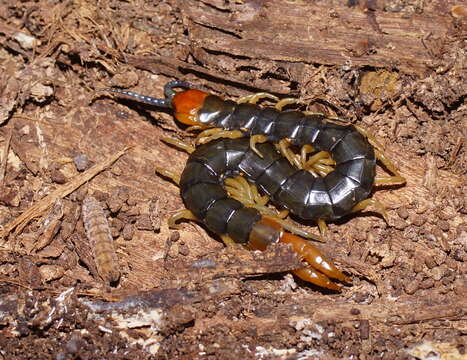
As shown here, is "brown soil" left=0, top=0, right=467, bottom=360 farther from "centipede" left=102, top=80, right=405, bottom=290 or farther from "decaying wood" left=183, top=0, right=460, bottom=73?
"centipede" left=102, top=80, right=405, bottom=290

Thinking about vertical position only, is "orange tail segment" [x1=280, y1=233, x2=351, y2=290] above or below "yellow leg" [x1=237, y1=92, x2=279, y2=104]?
below

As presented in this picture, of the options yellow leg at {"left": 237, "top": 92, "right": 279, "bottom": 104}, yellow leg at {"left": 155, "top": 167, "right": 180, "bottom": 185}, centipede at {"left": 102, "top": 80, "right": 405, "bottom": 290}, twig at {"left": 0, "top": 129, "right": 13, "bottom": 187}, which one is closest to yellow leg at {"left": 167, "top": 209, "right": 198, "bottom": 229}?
centipede at {"left": 102, "top": 80, "right": 405, "bottom": 290}

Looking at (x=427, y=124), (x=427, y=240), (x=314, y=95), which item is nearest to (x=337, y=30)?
(x=314, y=95)

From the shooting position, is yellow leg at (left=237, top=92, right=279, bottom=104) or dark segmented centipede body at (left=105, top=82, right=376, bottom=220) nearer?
dark segmented centipede body at (left=105, top=82, right=376, bottom=220)

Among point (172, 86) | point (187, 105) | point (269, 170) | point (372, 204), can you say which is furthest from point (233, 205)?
point (172, 86)

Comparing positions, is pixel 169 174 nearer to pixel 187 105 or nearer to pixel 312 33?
pixel 187 105

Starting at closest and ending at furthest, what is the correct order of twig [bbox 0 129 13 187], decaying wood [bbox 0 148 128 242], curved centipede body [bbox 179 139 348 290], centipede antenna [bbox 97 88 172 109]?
curved centipede body [bbox 179 139 348 290] → decaying wood [bbox 0 148 128 242] → twig [bbox 0 129 13 187] → centipede antenna [bbox 97 88 172 109]
